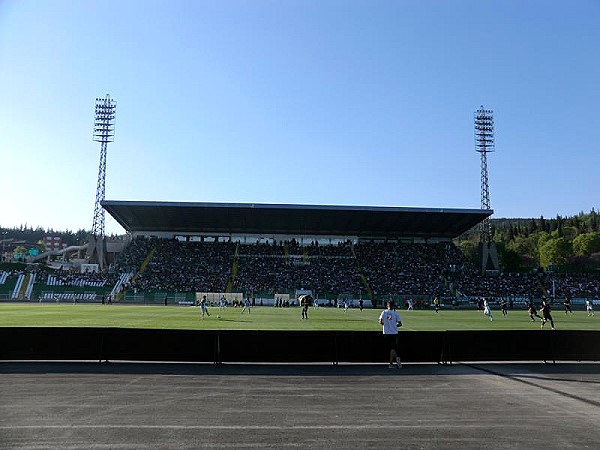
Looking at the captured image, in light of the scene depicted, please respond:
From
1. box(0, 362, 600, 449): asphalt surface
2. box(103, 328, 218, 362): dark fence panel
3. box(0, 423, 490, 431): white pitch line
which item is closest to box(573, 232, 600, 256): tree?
box(0, 362, 600, 449): asphalt surface

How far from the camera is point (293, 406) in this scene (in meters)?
9.69

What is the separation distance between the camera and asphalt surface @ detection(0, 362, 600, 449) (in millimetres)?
7559

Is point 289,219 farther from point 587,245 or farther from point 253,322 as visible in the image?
point 587,245

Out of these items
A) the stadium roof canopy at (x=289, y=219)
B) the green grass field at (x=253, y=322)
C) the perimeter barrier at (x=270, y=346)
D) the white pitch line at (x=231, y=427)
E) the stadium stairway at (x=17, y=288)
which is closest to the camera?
the white pitch line at (x=231, y=427)

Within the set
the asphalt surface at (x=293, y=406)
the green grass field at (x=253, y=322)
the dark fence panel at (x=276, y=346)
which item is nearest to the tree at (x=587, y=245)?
the green grass field at (x=253, y=322)

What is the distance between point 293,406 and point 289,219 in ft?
212

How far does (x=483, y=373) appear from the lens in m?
13.6

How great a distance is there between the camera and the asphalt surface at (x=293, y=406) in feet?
24.8

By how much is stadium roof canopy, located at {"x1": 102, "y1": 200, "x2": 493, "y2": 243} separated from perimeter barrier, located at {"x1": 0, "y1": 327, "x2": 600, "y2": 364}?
179ft

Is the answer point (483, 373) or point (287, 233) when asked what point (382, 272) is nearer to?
point (287, 233)

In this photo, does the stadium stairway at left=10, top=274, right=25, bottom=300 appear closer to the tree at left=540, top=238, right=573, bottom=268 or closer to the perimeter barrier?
the perimeter barrier

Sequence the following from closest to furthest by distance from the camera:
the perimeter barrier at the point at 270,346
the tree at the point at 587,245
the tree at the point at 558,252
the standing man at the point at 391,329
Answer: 1. the standing man at the point at 391,329
2. the perimeter barrier at the point at 270,346
3. the tree at the point at 558,252
4. the tree at the point at 587,245

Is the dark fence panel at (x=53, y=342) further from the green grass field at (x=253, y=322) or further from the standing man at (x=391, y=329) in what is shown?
the green grass field at (x=253, y=322)

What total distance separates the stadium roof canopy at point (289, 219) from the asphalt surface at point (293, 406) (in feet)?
186
